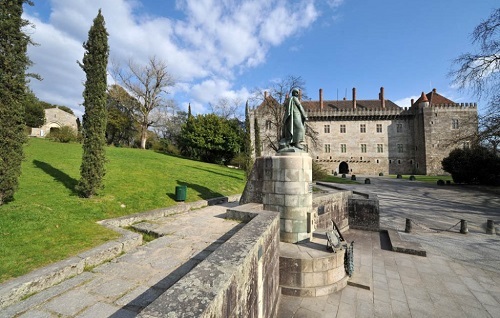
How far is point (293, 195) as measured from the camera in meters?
6.31

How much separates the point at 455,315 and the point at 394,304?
1115 millimetres

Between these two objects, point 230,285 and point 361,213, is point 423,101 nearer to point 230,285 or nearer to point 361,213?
point 361,213

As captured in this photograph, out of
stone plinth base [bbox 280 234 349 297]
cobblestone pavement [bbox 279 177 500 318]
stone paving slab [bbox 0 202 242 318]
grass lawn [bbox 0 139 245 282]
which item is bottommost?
cobblestone pavement [bbox 279 177 500 318]

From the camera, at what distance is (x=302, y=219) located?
6312mm

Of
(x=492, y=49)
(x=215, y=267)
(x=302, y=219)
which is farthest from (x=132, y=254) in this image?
(x=492, y=49)

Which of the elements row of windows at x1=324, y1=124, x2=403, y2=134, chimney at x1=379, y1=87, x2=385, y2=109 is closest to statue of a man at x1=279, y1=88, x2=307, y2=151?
row of windows at x1=324, y1=124, x2=403, y2=134

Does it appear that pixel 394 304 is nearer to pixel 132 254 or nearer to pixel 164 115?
pixel 132 254

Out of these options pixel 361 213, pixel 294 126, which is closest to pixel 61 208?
pixel 294 126

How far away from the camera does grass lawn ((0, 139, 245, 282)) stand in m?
4.59

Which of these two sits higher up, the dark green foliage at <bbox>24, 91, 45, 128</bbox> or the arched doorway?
the dark green foliage at <bbox>24, 91, 45, 128</bbox>

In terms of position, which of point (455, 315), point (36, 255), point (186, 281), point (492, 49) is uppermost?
point (492, 49)

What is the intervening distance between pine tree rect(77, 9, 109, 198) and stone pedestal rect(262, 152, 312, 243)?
6.86 meters

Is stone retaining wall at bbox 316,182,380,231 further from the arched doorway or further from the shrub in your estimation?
the arched doorway

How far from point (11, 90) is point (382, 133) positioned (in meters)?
50.4
